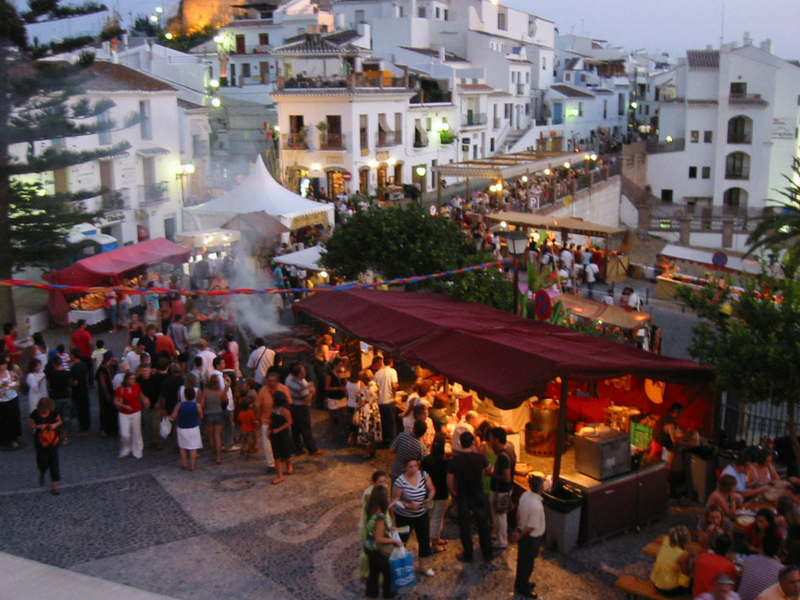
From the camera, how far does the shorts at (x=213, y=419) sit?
10.4 metres

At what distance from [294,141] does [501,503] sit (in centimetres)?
2951

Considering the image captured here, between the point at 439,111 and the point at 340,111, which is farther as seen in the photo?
the point at 439,111

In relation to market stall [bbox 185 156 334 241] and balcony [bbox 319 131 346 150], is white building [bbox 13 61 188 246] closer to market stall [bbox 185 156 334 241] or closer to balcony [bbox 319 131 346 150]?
market stall [bbox 185 156 334 241]

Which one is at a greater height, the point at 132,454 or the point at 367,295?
the point at 367,295

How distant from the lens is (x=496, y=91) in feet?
166

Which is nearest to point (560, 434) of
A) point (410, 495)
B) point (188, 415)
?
point (410, 495)

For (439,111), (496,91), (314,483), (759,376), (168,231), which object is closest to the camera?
(759,376)

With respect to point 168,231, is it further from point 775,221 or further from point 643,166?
point 643,166

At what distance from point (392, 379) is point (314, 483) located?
178 cm

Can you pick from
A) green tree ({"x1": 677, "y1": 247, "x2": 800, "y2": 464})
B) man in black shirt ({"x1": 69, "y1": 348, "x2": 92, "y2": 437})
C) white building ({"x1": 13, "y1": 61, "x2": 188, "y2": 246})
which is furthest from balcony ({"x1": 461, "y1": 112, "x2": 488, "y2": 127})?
green tree ({"x1": 677, "y1": 247, "x2": 800, "y2": 464})

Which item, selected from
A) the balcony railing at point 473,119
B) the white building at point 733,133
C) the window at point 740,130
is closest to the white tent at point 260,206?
the balcony railing at point 473,119

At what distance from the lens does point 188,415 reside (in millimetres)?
10055

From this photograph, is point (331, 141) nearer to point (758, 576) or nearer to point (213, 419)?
point (213, 419)

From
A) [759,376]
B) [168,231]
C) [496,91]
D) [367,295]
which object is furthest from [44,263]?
[496,91]
